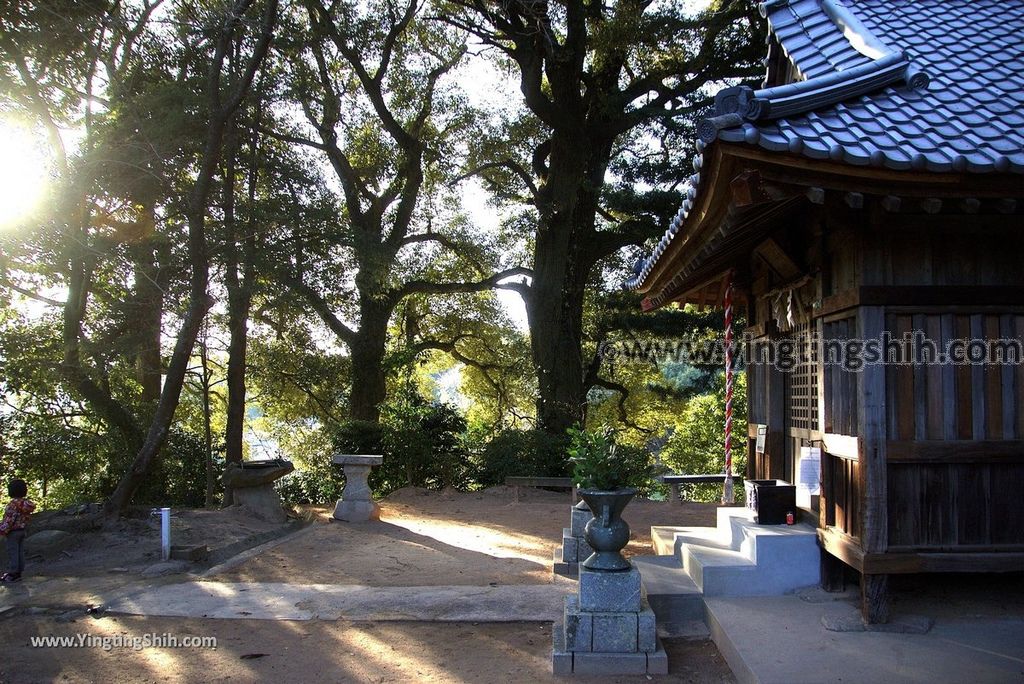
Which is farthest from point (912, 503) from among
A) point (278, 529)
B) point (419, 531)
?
point (278, 529)

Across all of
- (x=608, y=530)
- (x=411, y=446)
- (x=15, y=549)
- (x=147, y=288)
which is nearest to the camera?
(x=608, y=530)

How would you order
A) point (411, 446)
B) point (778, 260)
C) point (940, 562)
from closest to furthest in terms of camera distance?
point (940, 562) < point (778, 260) < point (411, 446)

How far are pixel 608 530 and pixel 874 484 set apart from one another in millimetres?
1785

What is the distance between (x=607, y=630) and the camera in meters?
4.82

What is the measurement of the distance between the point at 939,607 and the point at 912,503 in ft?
3.12

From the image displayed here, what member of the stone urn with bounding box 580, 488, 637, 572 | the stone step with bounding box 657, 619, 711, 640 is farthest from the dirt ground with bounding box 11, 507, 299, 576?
the stone step with bounding box 657, 619, 711, 640

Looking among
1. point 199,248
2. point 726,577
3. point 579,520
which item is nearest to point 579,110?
point 199,248

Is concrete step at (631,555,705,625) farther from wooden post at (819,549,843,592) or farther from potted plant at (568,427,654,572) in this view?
wooden post at (819,549,843,592)

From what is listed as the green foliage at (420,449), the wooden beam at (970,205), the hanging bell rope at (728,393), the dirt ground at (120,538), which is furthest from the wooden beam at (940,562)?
the green foliage at (420,449)

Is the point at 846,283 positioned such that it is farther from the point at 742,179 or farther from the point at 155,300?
the point at 155,300

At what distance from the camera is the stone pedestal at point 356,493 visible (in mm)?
11820

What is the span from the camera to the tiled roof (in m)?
3.96

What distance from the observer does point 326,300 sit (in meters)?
15.0

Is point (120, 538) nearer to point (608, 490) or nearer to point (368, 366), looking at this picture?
point (608, 490)
